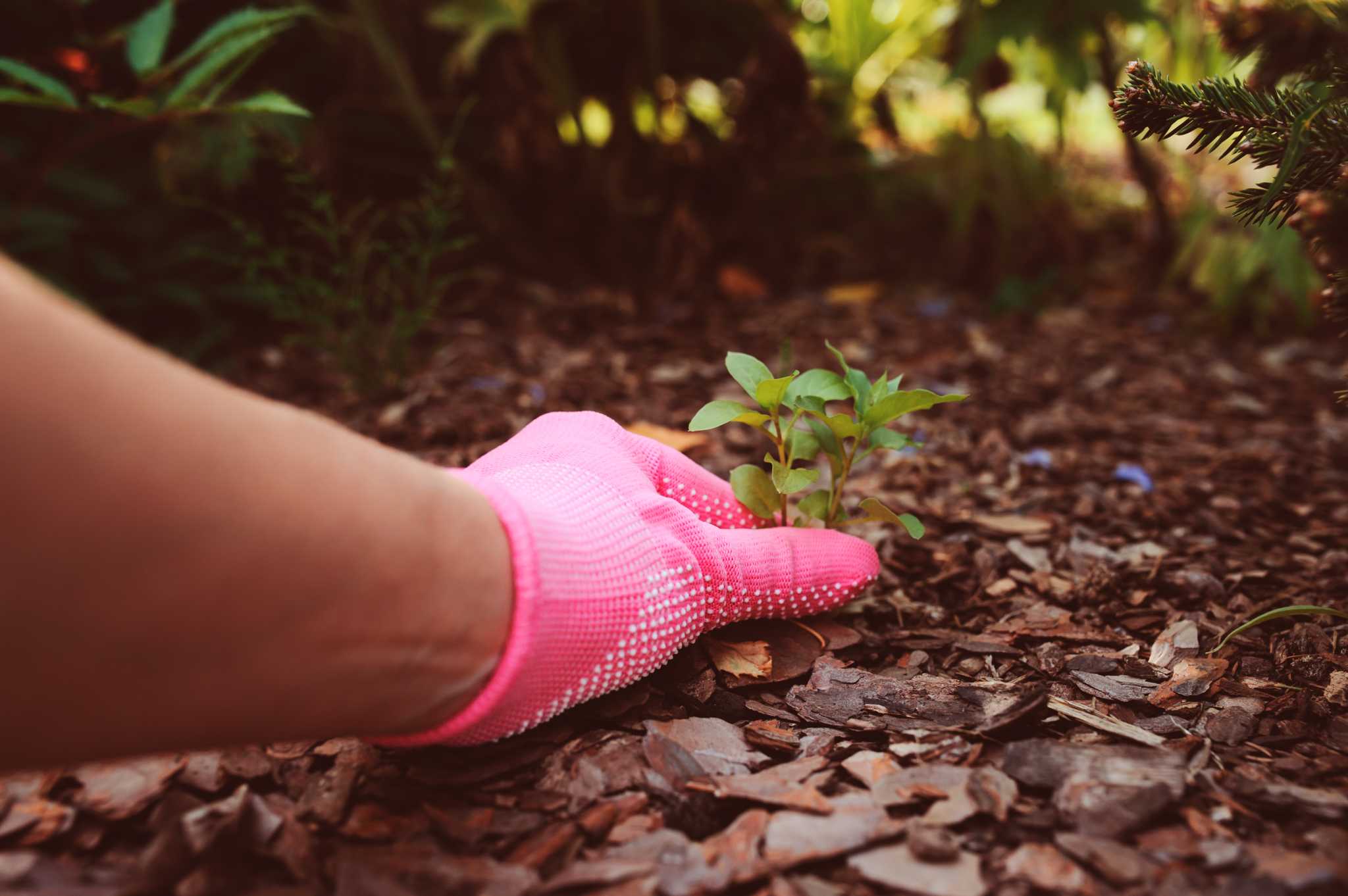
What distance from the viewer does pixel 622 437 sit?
1.42 metres

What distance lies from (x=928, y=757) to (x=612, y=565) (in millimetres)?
468

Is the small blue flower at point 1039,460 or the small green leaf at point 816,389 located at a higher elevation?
the small green leaf at point 816,389

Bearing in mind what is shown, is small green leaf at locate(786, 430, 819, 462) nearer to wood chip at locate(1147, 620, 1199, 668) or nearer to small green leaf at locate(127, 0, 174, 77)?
wood chip at locate(1147, 620, 1199, 668)

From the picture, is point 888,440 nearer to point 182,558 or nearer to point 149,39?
point 182,558

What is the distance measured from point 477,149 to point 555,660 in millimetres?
2432

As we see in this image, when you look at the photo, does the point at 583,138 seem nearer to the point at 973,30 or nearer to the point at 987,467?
the point at 973,30

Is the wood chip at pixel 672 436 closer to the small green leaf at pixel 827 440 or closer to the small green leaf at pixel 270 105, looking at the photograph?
the small green leaf at pixel 827 440

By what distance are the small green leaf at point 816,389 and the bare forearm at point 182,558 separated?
58 centimetres

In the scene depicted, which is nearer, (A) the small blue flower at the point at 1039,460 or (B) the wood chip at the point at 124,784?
(B) the wood chip at the point at 124,784

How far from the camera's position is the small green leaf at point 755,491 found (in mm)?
1442

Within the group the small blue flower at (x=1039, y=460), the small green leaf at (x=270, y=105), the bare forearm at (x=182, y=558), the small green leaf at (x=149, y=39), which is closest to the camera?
the bare forearm at (x=182, y=558)

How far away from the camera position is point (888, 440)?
1366 mm

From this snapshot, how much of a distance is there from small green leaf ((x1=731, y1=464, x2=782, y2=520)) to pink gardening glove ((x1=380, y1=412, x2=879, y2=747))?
0.04 metres

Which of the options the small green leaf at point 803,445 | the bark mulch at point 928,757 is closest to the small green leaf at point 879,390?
the small green leaf at point 803,445
